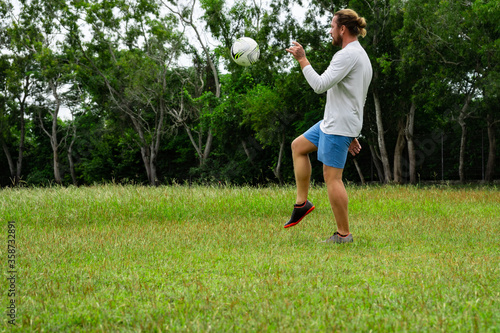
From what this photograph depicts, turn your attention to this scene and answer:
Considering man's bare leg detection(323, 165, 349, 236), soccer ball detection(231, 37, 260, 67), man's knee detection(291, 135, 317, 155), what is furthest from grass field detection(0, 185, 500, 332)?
soccer ball detection(231, 37, 260, 67)

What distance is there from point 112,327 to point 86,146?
38.1m

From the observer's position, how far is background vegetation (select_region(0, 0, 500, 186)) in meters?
16.4

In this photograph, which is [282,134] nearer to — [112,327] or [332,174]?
[332,174]

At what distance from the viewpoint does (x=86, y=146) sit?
124ft

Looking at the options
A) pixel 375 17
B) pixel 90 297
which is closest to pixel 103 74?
pixel 375 17

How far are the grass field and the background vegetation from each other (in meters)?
11.4

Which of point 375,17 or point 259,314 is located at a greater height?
point 375,17

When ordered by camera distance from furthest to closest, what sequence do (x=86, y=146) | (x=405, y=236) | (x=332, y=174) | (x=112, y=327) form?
(x=86, y=146) → (x=405, y=236) → (x=332, y=174) → (x=112, y=327)

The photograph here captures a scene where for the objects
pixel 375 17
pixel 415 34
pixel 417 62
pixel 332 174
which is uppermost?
pixel 375 17

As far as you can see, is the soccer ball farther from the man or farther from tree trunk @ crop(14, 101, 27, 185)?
tree trunk @ crop(14, 101, 27, 185)

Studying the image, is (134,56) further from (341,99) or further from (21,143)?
(341,99)

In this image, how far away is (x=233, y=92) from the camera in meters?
27.8

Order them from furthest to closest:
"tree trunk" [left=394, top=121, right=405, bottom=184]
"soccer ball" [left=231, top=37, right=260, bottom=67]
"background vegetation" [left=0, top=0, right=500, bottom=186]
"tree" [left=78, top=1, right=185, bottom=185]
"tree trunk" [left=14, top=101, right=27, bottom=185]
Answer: "tree trunk" [left=14, top=101, right=27, bottom=185]
"tree" [left=78, top=1, right=185, bottom=185]
"tree trunk" [left=394, top=121, right=405, bottom=184]
"background vegetation" [left=0, top=0, right=500, bottom=186]
"soccer ball" [left=231, top=37, right=260, bottom=67]

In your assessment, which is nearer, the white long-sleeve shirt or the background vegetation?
the white long-sleeve shirt
